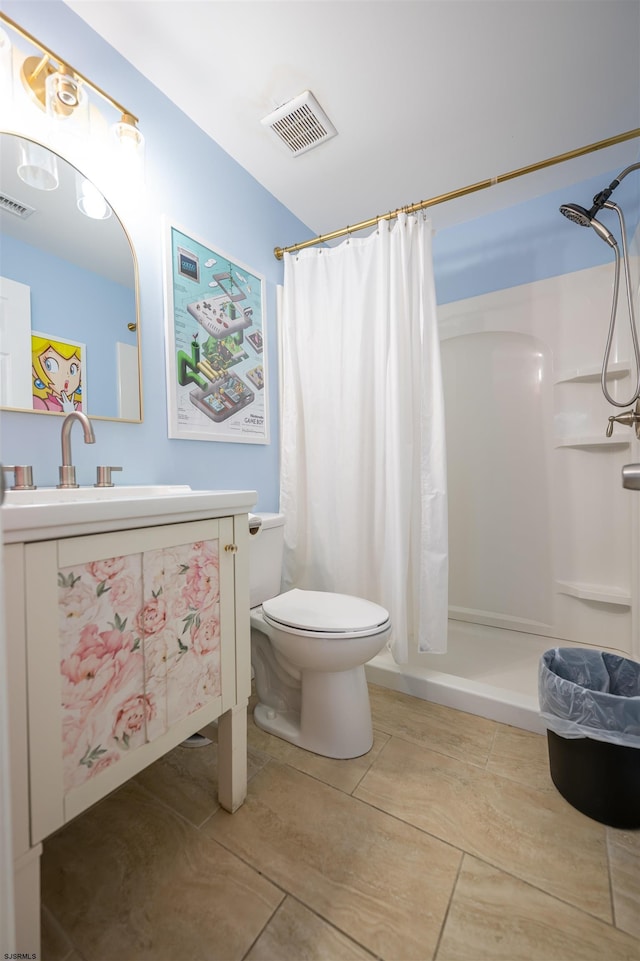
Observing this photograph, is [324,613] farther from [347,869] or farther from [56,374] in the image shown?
[56,374]

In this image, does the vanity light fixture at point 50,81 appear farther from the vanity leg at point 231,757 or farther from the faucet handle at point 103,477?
the vanity leg at point 231,757

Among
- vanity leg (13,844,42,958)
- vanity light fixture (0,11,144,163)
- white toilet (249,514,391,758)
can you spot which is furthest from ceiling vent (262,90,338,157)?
vanity leg (13,844,42,958)

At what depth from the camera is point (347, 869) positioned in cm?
86

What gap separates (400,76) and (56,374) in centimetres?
154

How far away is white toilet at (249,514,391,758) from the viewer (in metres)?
1.15

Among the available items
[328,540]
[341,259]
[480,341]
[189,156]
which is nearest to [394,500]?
[328,540]

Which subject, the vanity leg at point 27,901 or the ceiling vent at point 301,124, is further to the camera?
the ceiling vent at point 301,124

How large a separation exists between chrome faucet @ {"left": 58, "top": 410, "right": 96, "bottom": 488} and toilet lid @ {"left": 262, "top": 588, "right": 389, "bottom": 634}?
2.29 ft

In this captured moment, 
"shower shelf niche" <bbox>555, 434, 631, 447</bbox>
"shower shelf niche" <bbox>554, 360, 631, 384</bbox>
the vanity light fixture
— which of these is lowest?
"shower shelf niche" <bbox>555, 434, 631, 447</bbox>

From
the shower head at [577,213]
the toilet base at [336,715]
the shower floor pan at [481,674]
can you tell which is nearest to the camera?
the toilet base at [336,715]

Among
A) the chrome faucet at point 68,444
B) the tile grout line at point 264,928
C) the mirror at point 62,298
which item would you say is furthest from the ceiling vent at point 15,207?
the tile grout line at point 264,928

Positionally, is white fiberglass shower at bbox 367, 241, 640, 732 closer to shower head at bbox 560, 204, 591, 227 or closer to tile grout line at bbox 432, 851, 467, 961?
shower head at bbox 560, 204, 591, 227

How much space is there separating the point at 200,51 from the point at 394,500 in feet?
5.47

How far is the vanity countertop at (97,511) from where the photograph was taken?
1.94ft
